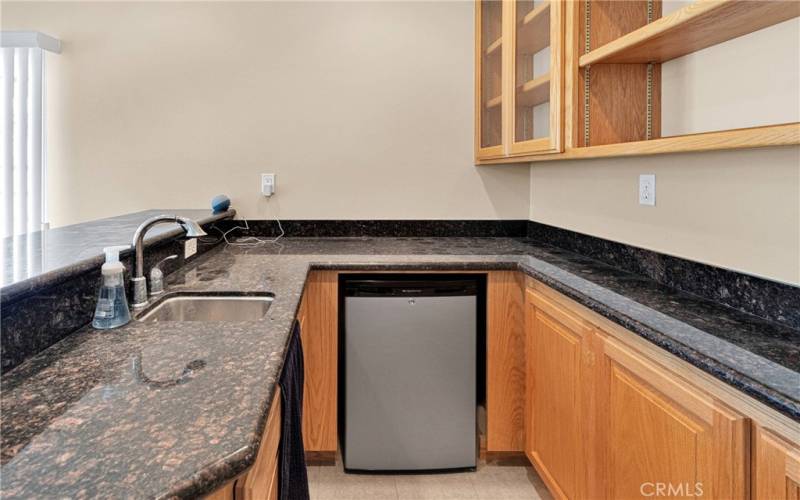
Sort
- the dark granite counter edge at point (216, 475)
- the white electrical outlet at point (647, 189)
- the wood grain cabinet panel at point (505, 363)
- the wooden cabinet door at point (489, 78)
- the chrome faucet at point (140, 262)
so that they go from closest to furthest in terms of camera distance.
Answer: the dark granite counter edge at point (216, 475)
the chrome faucet at point (140, 262)
the white electrical outlet at point (647, 189)
the wood grain cabinet panel at point (505, 363)
the wooden cabinet door at point (489, 78)

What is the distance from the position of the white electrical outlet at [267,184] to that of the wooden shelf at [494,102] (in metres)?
1.25

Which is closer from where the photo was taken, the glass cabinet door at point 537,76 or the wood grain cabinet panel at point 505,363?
the glass cabinet door at point 537,76

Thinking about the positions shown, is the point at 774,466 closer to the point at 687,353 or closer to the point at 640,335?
the point at 687,353

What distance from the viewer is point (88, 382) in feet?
3.03

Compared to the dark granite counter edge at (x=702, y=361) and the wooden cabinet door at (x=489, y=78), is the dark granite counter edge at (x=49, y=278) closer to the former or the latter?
the dark granite counter edge at (x=702, y=361)

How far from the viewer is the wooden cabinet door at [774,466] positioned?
83cm

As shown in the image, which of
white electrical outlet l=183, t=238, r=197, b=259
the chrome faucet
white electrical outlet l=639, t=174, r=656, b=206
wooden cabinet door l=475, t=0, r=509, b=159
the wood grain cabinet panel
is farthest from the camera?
wooden cabinet door l=475, t=0, r=509, b=159

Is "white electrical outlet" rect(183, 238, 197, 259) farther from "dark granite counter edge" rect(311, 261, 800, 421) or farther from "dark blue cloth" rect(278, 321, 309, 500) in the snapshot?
"dark granite counter edge" rect(311, 261, 800, 421)

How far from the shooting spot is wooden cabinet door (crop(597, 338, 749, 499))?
3.25 ft

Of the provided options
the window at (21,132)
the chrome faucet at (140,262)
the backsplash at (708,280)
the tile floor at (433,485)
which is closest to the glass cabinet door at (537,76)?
the backsplash at (708,280)

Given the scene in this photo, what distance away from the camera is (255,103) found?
2.85 meters

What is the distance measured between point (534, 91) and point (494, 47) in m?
0.59

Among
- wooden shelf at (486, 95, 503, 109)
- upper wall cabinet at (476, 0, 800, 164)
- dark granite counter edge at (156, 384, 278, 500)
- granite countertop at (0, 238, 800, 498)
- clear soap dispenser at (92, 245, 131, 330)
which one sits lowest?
dark granite counter edge at (156, 384, 278, 500)

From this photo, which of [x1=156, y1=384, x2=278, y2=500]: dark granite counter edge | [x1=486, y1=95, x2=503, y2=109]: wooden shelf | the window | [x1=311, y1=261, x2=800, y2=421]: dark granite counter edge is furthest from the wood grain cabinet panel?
the window
